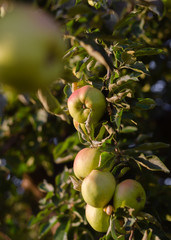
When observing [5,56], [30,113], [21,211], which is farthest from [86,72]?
[21,211]

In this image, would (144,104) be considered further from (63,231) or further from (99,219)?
(63,231)

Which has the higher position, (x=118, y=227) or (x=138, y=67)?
(x=138, y=67)

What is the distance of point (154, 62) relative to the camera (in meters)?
2.05

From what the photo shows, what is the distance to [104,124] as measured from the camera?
0.93 metres

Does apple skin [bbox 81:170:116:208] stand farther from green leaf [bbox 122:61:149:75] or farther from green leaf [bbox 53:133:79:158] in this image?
green leaf [bbox 53:133:79:158]

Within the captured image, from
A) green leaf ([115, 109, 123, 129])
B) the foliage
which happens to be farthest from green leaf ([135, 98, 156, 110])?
green leaf ([115, 109, 123, 129])

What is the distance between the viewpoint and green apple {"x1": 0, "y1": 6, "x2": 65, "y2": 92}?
1.54 ft

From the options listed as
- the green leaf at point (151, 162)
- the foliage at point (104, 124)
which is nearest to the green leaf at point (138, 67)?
the foliage at point (104, 124)

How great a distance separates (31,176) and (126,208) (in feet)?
6.00

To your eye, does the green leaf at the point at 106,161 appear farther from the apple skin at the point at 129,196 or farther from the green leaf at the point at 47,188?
the green leaf at the point at 47,188

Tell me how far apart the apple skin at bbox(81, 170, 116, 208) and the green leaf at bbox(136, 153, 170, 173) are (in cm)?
13

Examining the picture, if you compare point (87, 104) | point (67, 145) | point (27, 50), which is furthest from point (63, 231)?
point (27, 50)

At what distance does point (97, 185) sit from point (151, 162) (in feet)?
0.67

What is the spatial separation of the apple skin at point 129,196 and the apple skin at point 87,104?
0.75 feet
